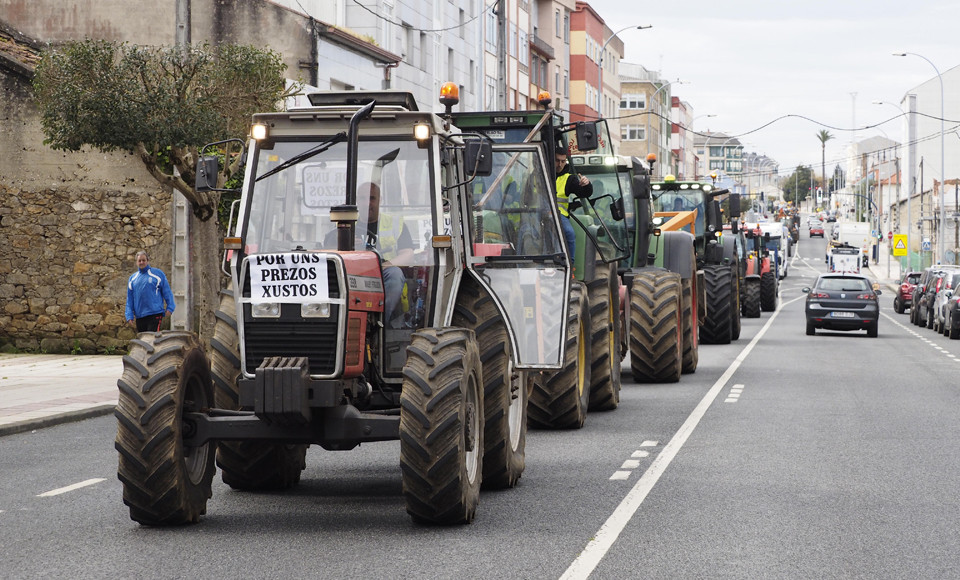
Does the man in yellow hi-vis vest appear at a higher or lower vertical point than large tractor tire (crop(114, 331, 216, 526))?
higher

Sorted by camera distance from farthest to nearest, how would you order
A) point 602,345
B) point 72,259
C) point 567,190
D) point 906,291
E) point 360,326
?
point 906,291
point 72,259
point 602,345
point 567,190
point 360,326

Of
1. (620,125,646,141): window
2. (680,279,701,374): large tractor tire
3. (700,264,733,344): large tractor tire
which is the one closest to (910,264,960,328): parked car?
(700,264,733,344): large tractor tire

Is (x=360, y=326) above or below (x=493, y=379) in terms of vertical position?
above

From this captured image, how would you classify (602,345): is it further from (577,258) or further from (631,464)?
(631,464)

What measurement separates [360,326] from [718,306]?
830 inches

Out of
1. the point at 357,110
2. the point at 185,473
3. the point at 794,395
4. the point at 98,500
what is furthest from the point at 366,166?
the point at 794,395

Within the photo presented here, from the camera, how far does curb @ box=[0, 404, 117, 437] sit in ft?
47.7

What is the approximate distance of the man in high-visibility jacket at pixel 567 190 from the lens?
46.4 feet

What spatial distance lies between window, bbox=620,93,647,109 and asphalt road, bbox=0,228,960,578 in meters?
108

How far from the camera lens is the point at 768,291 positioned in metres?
51.2

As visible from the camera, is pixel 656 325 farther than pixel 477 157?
Yes

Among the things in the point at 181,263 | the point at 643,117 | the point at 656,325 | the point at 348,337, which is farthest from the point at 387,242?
the point at 643,117

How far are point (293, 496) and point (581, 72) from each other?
75730 millimetres

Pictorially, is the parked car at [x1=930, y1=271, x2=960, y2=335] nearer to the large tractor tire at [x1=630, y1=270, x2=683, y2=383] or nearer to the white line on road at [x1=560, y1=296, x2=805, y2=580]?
the large tractor tire at [x1=630, y1=270, x2=683, y2=383]
